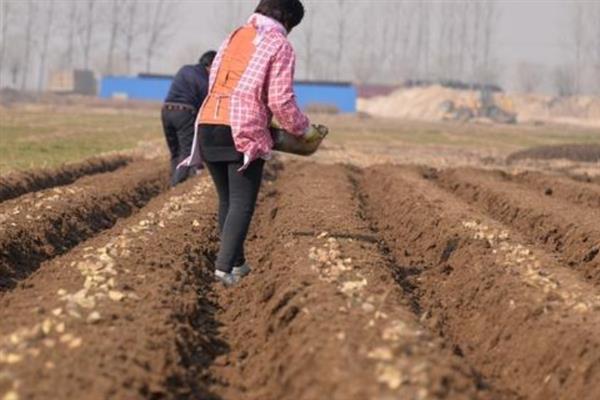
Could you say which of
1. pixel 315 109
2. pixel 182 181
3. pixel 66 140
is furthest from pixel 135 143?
pixel 315 109

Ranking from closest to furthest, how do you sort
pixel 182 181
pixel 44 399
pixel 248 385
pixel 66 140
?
pixel 44 399
pixel 248 385
pixel 182 181
pixel 66 140

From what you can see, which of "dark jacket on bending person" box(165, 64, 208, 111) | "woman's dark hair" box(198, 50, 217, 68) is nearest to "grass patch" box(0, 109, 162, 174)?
"dark jacket on bending person" box(165, 64, 208, 111)

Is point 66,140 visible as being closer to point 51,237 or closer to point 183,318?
point 51,237

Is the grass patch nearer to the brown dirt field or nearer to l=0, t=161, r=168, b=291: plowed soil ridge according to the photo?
l=0, t=161, r=168, b=291: plowed soil ridge

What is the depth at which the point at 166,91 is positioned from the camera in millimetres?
72062

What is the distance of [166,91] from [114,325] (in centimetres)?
6889

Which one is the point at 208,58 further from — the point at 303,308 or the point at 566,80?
the point at 566,80

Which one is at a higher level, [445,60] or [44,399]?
[445,60]

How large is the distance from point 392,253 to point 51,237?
3323 millimetres

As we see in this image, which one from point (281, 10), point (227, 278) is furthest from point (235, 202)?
point (281, 10)

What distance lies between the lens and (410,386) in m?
3.64

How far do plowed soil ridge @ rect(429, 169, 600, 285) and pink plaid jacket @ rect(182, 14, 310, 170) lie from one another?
3.04 m

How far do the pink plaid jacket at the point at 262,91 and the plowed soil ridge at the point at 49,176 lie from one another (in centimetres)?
587

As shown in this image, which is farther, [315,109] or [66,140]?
[315,109]
